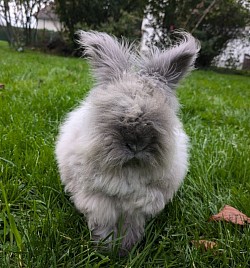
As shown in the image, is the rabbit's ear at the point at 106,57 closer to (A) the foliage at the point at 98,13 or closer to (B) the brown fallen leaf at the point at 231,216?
(B) the brown fallen leaf at the point at 231,216

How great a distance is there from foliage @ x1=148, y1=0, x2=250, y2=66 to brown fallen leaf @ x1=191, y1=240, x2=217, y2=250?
40.1ft

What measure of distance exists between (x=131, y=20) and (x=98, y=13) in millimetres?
1585

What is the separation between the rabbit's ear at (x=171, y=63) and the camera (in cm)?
181

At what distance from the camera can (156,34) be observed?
14602mm

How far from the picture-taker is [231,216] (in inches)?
80.8

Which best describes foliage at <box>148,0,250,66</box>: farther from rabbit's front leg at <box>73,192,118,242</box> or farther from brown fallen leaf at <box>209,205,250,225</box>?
rabbit's front leg at <box>73,192,118,242</box>

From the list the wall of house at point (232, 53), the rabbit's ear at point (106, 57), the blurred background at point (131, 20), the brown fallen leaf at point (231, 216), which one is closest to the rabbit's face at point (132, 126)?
the rabbit's ear at point (106, 57)

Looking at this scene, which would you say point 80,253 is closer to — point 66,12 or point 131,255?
point 131,255

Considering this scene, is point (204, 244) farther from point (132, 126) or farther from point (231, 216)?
point (132, 126)

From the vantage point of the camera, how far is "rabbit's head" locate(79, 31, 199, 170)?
1460 mm

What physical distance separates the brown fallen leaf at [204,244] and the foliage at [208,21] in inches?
481

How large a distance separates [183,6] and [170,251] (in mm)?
12531

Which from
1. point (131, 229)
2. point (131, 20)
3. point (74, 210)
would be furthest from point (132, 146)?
point (131, 20)

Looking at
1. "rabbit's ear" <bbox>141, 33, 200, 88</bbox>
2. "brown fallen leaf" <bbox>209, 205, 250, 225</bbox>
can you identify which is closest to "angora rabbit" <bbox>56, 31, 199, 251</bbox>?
"rabbit's ear" <bbox>141, 33, 200, 88</bbox>
